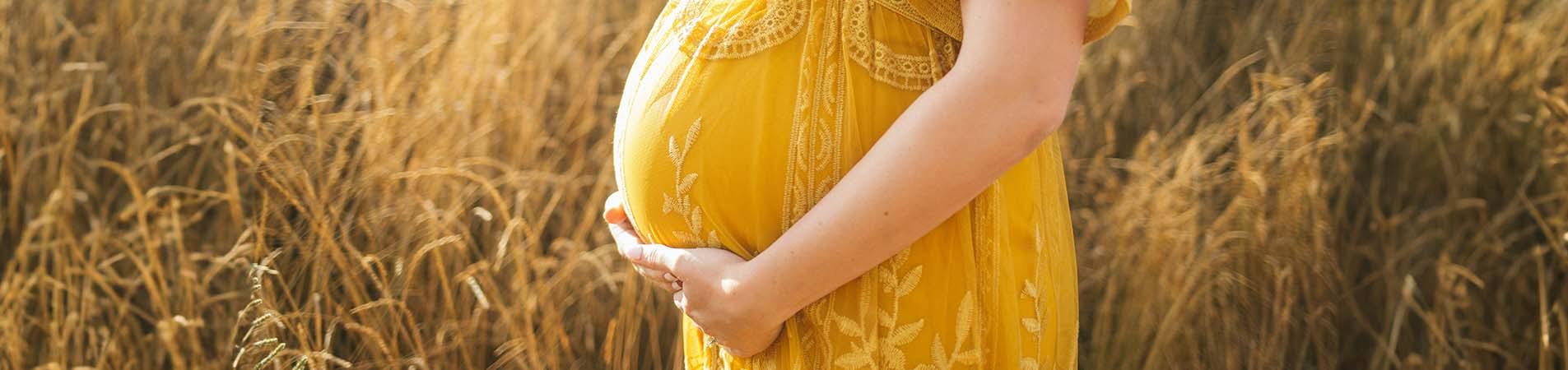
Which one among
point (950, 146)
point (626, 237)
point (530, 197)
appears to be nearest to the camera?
point (950, 146)

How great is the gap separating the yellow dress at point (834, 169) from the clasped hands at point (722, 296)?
27 mm

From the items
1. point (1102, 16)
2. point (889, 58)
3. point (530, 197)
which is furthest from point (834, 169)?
point (530, 197)

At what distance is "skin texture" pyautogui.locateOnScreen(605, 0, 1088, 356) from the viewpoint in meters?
0.85

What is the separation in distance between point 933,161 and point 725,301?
0.20 metres

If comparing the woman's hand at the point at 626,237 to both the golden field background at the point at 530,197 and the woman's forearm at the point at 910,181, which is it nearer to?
the woman's forearm at the point at 910,181

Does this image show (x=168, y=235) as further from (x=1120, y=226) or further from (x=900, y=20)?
(x=1120, y=226)

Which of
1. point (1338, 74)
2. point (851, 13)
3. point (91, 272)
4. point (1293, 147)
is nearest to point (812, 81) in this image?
point (851, 13)

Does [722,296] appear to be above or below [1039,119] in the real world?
below

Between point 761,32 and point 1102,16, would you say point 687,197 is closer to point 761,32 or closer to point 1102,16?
point 761,32

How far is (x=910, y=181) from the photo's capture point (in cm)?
87

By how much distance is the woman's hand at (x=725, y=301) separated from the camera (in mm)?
938

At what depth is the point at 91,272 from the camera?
1945mm

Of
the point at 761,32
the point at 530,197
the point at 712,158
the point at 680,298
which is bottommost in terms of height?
the point at 530,197

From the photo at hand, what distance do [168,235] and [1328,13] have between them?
2.60m
